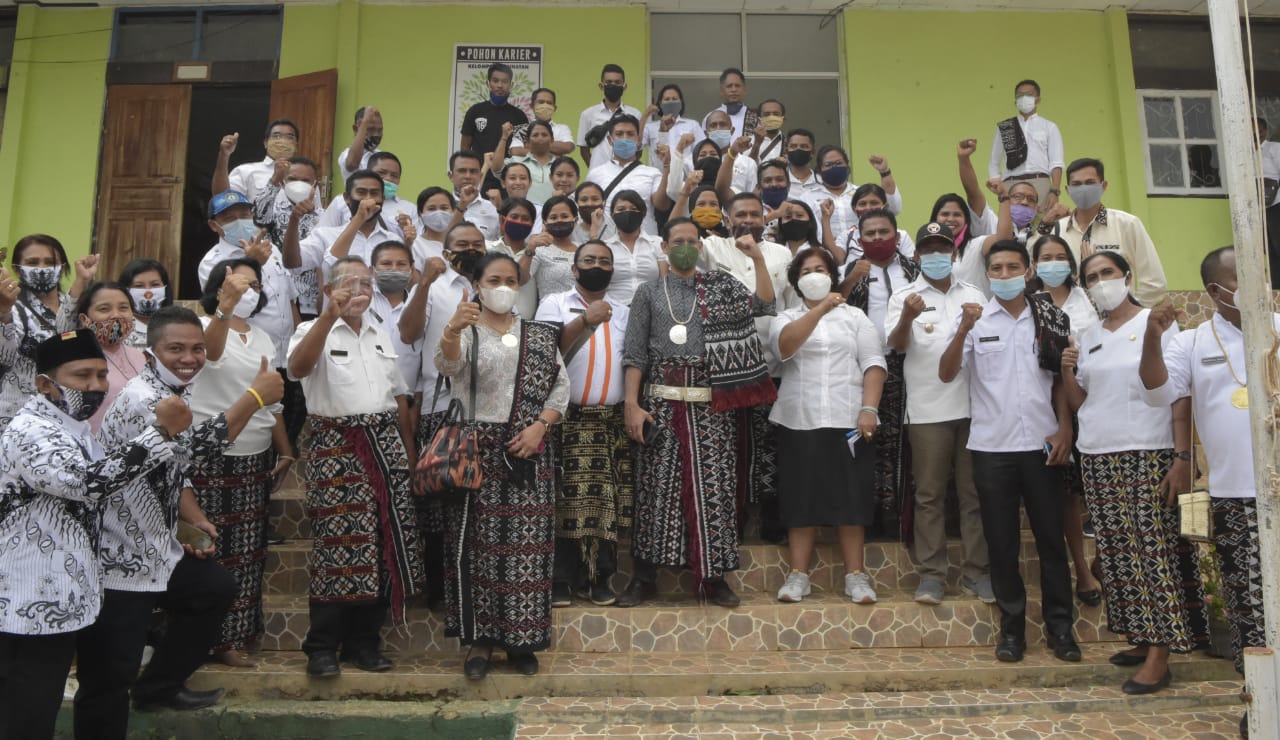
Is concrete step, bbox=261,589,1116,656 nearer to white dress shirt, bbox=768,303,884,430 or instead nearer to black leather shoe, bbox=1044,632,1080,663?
black leather shoe, bbox=1044,632,1080,663

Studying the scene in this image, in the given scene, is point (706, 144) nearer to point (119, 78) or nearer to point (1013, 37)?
point (1013, 37)

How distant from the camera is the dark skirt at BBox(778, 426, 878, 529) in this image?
193 inches

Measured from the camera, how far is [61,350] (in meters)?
3.23

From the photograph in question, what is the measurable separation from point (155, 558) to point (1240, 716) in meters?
4.28

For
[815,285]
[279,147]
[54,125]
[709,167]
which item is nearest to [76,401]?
[815,285]

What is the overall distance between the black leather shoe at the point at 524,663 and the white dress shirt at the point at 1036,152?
5.87 metres

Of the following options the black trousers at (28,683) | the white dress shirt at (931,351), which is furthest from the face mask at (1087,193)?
the black trousers at (28,683)

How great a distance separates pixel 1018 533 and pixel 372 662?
9.90ft

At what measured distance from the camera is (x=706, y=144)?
720 centimetres

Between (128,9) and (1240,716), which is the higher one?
(128,9)

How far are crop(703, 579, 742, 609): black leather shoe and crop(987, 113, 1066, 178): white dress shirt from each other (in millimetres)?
4948

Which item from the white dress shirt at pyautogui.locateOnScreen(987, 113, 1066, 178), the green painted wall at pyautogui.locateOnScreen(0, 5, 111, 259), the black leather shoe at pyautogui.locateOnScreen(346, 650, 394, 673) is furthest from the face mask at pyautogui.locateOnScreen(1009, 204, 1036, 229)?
the green painted wall at pyautogui.locateOnScreen(0, 5, 111, 259)

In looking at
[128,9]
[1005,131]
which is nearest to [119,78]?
[128,9]

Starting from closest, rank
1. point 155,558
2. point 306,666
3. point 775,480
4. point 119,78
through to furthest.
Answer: point 155,558, point 306,666, point 775,480, point 119,78
